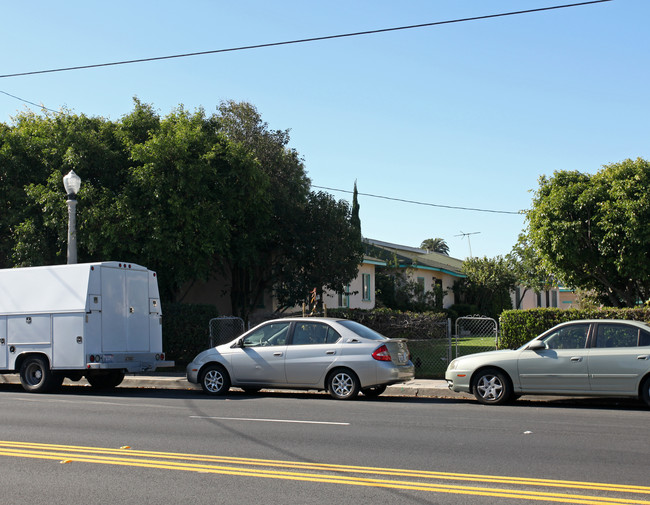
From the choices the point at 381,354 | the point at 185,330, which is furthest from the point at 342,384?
the point at 185,330

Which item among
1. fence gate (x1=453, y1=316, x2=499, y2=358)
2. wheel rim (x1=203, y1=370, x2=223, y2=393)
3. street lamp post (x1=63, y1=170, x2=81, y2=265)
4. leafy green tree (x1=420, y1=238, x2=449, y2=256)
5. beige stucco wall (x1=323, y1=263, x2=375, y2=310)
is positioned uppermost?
leafy green tree (x1=420, y1=238, x2=449, y2=256)

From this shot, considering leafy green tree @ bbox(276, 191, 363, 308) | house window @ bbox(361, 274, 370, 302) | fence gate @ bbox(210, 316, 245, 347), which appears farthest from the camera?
house window @ bbox(361, 274, 370, 302)

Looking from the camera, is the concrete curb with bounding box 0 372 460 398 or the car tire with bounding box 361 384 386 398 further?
the concrete curb with bounding box 0 372 460 398

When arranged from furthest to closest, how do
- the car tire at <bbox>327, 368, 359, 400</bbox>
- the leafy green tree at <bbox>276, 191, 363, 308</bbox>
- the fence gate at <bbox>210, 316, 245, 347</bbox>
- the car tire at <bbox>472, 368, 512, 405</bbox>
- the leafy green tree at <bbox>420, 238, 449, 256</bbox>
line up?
the leafy green tree at <bbox>420, 238, 449, 256</bbox>, the leafy green tree at <bbox>276, 191, 363, 308</bbox>, the fence gate at <bbox>210, 316, 245, 347</bbox>, the car tire at <bbox>327, 368, 359, 400</bbox>, the car tire at <bbox>472, 368, 512, 405</bbox>

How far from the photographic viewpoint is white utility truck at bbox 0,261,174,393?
50.7 feet

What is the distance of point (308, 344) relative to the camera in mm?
14281

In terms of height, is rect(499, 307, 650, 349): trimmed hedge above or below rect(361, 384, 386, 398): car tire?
above

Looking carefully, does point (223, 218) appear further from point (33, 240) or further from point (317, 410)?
point (317, 410)

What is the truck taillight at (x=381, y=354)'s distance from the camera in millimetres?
13641

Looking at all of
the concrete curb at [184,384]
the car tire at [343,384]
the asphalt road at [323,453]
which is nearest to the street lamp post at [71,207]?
the concrete curb at [184,384]

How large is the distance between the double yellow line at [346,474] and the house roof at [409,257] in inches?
1009

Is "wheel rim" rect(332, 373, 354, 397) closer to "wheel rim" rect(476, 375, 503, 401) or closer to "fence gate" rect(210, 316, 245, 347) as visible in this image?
"wheel rim" rect(476, 375, 503, 401)

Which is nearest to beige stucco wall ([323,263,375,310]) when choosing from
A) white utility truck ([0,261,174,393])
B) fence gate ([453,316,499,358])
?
fence gate ([453,316,499,358])

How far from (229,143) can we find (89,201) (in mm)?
4505
